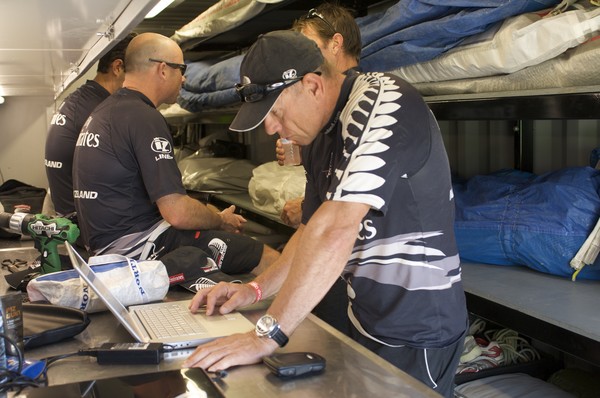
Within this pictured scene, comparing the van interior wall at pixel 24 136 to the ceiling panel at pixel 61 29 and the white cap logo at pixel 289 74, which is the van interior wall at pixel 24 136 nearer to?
the ceiling panel at pixel 61 29

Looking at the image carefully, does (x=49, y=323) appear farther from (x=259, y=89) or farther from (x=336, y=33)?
(x=336, y=33)

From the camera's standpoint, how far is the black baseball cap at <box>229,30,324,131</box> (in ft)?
6.03

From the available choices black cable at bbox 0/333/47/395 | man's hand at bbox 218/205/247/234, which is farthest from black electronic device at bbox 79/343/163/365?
man's hand at bbox 218/205/247/234

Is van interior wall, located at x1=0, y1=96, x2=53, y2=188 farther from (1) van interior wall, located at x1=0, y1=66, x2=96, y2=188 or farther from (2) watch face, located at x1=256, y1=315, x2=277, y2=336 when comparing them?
(2) watch face, located at x1=256, y1=315, x2=277, y2=336

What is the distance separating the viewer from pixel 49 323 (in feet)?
5.98

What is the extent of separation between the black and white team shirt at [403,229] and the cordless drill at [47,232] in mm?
1144

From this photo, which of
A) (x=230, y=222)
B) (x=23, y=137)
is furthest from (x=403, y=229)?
(x=23, y=137)

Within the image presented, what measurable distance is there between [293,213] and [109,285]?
1.59 metres

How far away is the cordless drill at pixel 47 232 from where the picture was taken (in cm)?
259

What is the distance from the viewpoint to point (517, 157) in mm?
3283

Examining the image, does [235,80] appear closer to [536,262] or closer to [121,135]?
[121,135]

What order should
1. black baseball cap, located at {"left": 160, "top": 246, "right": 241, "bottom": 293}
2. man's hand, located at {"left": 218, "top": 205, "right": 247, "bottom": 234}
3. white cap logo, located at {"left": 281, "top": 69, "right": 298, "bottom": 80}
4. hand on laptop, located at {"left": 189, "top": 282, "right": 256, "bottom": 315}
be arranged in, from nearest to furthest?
1. white cap logo, located at {"left": 281, "top": 69, "right": 298, "bottom": 80}
2. hand on laptop, located at {"left": 189, "top": 282, "right": 256, "bottom": 315}
3. black baseball cap, located at {"left": 160, "top": 246, "right": 241, "bottom": 293}
4. man's hand, located at {"left": 218, "top": 205, "right": 247, "bottom": 234}

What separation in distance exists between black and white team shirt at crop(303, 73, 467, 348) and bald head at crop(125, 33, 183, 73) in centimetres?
173

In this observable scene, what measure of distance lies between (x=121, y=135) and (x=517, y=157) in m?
1.76
